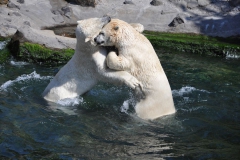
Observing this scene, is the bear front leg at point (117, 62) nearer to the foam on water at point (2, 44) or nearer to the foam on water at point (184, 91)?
the foam on water at point (184, 91)

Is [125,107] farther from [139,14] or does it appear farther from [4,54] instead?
[139,14]

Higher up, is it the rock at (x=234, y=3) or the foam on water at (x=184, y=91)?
the rock at (x=234, y=3)

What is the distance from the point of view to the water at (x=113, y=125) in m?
6.43

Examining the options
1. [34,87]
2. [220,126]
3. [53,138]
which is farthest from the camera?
[34,87]

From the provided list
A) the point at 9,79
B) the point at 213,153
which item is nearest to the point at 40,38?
the point at 9,79

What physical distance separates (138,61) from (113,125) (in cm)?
122

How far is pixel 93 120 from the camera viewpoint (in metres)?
7.68

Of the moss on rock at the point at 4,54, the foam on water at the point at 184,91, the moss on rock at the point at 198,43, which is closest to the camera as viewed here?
the foam on water at the point at 184,91

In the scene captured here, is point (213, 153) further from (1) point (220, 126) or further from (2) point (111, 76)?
(2) point (111, 76)

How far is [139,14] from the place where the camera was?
16594 mm

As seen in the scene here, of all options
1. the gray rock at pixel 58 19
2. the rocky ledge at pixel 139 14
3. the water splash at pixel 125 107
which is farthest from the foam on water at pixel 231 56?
the gray rock at pixel 58 19

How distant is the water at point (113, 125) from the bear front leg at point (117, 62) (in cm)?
96

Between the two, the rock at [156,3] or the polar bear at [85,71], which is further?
the rock at [156,3]

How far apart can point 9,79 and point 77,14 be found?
24.2 ft
